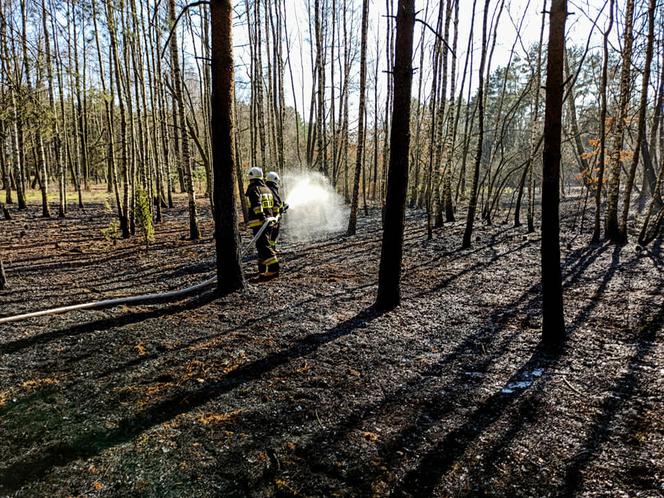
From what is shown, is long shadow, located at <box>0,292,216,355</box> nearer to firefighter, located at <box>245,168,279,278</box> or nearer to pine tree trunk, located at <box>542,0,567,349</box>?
firefighter, located at <box>245,168,279,278</box>

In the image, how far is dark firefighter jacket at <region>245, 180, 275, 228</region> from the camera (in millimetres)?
7238

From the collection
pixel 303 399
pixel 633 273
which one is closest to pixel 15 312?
pixel 303 399

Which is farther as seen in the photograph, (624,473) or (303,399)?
(303,399)

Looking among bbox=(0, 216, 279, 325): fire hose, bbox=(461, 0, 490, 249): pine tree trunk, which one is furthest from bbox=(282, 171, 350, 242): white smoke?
bbox=(0, 216, 279, 325): fire hose

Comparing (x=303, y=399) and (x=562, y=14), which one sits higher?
(x=562, y=14)

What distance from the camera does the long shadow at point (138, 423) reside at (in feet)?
7.66

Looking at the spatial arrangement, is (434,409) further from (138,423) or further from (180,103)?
(180,103)

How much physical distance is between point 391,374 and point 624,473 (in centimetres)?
182

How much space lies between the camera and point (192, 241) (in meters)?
10.8

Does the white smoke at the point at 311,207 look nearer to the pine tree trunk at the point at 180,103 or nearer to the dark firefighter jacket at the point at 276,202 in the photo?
the pine tree trunk at the point at 180,103

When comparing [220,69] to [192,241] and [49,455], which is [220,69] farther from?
[192,241]

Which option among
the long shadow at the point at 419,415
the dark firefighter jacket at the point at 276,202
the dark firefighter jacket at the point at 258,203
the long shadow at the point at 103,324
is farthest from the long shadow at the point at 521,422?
the dark firefighter jacket at the point at 276,202

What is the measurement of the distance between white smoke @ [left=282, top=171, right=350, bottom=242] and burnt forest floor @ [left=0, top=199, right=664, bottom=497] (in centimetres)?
745

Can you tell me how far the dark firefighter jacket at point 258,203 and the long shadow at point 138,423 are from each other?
336cm
